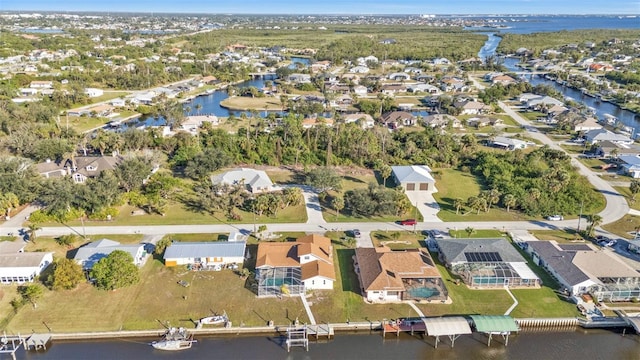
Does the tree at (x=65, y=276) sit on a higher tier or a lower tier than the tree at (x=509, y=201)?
lower

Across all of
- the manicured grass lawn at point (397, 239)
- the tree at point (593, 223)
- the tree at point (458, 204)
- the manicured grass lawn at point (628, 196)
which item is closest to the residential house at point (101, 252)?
the manicured grass lawn at point (397, 239)

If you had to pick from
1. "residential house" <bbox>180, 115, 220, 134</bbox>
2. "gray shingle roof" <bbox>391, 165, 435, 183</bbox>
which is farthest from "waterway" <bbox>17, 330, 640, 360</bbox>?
"residential house" <bbox>180, 115, 220, 134</bbox>

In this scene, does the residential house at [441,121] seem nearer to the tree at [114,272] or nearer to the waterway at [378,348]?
the waterway at [378,348]

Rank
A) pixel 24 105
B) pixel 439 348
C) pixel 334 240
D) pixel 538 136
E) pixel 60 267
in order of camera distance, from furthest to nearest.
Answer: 1. pixel 24 105
2. pixel 538 136
3. pixel 334 240
4. pixel 60 267
5. pixel 439 348

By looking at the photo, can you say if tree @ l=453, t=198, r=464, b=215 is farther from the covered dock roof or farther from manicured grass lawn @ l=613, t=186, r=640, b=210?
manicured grass lawn @ l=613, t=186, r=640, b=210

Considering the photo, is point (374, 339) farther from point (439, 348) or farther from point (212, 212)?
point (212, 212)

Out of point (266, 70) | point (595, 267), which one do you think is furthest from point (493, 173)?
point (266, 70)
